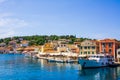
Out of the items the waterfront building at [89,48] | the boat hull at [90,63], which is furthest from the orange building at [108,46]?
the boat hull at [90,63]

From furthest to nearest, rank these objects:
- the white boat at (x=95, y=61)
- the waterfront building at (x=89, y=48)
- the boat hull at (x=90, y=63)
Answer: the waterfront building at (x=89, y=48)
the white boat at (x=95, y=61)
the boat hull at (x=90, y=63)

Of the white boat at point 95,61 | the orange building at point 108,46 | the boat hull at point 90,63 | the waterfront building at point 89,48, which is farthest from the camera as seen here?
the waterfront building at point 89,48

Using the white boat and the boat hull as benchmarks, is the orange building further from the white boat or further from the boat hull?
the boat hull

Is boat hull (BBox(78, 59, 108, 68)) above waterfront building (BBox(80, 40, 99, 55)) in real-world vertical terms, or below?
below

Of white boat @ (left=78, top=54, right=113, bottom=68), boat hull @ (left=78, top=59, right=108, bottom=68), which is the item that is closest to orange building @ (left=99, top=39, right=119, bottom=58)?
white boat @ (left=78, top=54, right=113, bottom=68)

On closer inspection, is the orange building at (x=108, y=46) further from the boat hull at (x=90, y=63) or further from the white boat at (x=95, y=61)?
the boat hull at (x=90, y=63)

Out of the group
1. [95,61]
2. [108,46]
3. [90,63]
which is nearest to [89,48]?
[108,46]

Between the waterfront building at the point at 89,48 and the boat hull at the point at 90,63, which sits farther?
the waterfront building at the point at 89,48

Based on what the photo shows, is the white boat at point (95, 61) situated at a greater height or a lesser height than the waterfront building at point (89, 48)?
lesser

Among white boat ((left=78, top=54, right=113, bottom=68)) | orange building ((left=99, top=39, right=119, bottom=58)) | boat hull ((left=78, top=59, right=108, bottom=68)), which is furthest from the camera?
orange building ((left=99, top=39, right=119, bottom=58))

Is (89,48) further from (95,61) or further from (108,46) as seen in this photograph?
(95,61)

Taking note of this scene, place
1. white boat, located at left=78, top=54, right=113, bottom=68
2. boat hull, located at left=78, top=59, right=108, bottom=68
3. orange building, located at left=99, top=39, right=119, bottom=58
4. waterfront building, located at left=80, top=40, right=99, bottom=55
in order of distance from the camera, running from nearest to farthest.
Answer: boat hull, located at left=78, top=59, right=108, bottom=68 → white boat, located at left=78, top=54, right=113, bottom=68 → orange building, located at left=99, top=39, right=119, bottom=58 → waterfront building, located at left=80, top=40, right=99, bottom=55

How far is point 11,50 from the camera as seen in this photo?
17512 cm

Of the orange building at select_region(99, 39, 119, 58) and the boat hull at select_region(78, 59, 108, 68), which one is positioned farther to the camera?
the orange building at select_region(99, 39, 119, 58)
